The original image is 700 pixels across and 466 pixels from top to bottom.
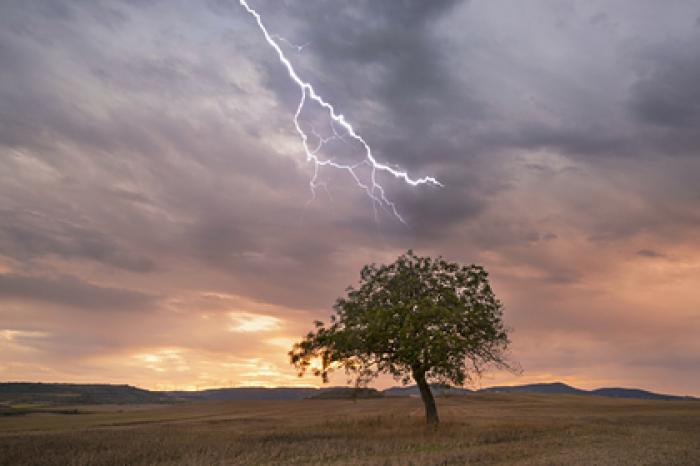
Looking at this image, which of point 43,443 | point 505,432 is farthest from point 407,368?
point 43,443

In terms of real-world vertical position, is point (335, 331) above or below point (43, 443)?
above

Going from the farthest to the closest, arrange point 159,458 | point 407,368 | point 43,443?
point 407,368 → point 43,443 → point 159,458

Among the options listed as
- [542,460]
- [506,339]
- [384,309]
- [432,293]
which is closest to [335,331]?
[384,309]

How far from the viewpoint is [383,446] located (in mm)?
25422

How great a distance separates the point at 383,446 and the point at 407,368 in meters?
12.6

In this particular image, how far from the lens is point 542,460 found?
19234 millimetres

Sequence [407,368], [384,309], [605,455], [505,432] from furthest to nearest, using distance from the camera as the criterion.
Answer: [407,368]
[384,309]
[505,432]
[605,455]

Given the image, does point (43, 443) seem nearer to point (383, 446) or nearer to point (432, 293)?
point (383, 446)

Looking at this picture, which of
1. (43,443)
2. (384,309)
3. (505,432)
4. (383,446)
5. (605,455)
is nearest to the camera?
(605,455)

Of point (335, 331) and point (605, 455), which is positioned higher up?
point (335, 331)

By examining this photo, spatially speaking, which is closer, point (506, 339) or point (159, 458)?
point (159, 458)

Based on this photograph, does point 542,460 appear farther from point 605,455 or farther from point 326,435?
point 326,435

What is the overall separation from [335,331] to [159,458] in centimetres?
1676

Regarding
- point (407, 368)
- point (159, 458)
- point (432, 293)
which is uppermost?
point (432, 293)
